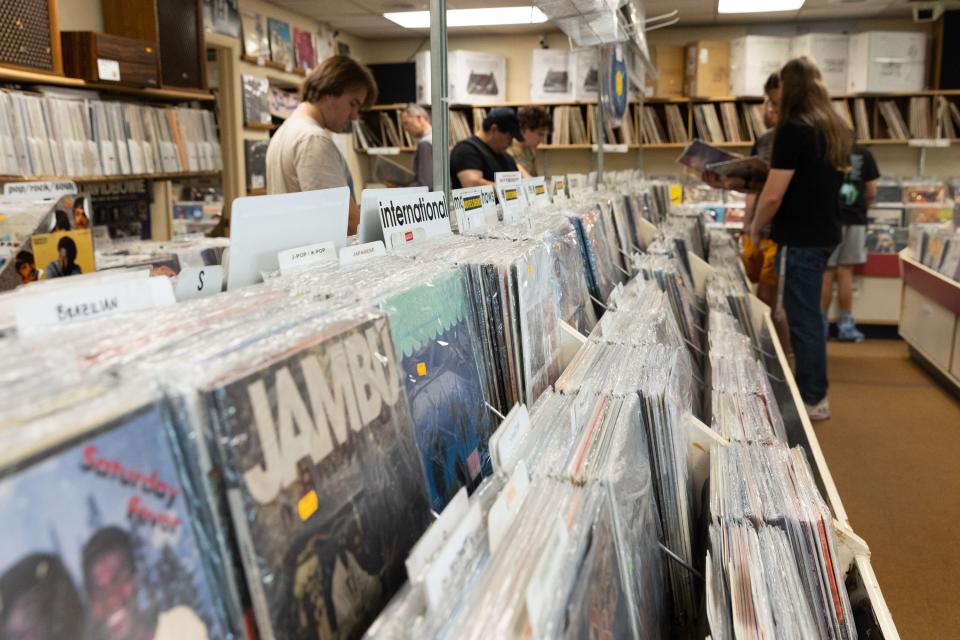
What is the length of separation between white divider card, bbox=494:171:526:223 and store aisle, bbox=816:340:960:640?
163 cm

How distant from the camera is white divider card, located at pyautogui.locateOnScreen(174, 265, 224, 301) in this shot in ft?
2.65

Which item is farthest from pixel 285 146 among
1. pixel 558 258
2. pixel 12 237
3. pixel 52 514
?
pixel 52 514

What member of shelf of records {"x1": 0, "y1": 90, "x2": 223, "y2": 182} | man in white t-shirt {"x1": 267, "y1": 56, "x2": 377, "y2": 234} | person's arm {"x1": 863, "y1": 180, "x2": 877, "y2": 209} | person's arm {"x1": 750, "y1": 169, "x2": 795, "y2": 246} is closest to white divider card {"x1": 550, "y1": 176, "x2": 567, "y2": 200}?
man in white t-shirt {"x1": 267, "y1": 56, "x2": 377, "y2": 234}

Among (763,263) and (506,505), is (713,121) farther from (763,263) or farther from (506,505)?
(506,505)

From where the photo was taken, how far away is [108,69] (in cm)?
347

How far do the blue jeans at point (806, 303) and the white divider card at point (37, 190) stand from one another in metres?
2.84

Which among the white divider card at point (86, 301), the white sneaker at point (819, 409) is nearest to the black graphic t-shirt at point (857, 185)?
the white sneaker at point (819, 409)

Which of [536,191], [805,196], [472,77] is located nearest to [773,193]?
[805,196]

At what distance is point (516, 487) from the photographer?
689mm

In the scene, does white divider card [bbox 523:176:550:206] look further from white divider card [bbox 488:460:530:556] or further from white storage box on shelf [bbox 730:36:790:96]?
white storage box on shelf [bbox 730:36:790:96]

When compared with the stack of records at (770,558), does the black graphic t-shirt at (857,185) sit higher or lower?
higher

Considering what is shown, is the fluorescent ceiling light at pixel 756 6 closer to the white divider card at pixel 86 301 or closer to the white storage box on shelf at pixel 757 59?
the white storage box on shelf at pixel 757 59

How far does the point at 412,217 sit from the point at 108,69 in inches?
116

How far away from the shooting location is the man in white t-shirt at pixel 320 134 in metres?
2.26
